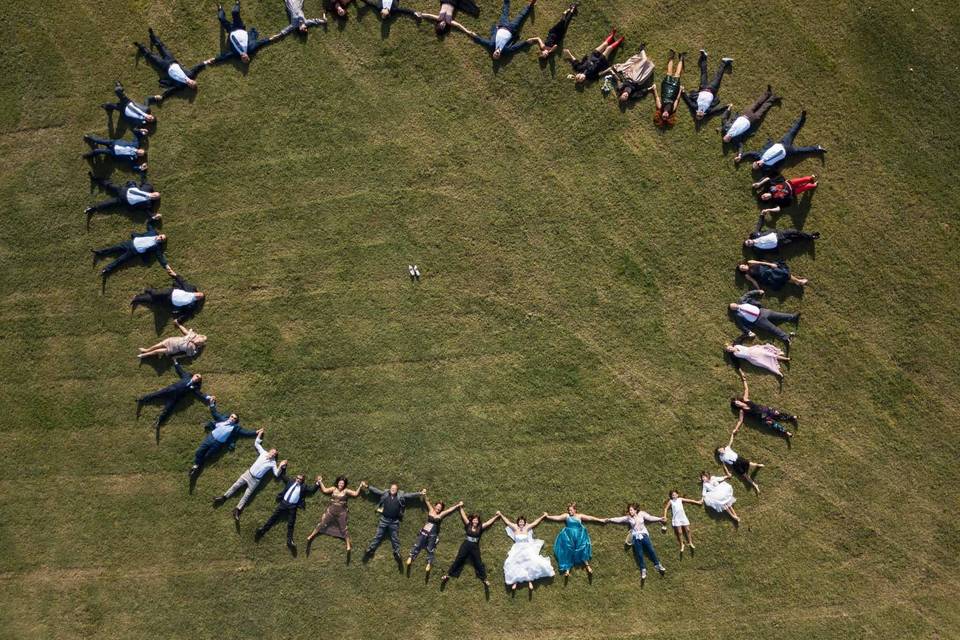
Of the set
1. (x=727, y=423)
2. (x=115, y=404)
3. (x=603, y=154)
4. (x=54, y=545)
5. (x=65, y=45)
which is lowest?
(x=54, y=545)

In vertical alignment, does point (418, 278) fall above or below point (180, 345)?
above

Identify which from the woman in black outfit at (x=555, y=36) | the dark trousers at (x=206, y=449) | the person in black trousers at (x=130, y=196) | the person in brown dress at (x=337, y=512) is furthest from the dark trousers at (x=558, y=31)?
the dark trousers at (x=206, y=449)

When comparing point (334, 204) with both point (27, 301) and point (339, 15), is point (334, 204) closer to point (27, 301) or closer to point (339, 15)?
point (339, 15)

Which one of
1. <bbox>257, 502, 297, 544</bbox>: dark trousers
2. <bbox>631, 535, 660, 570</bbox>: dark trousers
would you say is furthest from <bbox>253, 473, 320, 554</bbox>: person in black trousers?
<bbox>631, 535, 660, 570</bbox>: dark trousers

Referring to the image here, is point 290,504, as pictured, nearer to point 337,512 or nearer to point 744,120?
point 337,512

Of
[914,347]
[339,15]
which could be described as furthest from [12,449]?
[914,347]

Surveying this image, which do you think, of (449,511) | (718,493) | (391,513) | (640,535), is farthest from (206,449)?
(718,493)
